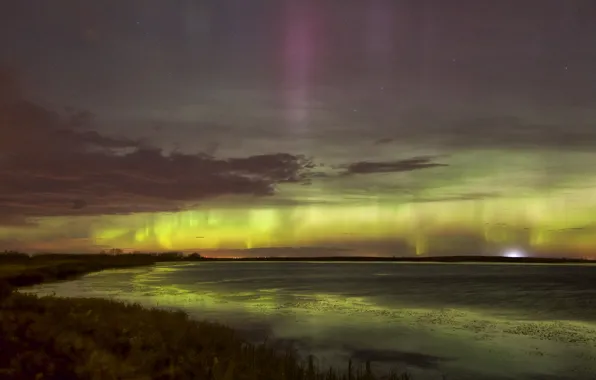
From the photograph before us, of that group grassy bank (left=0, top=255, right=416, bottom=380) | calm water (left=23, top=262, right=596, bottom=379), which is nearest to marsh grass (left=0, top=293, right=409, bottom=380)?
grassy bank (left=0, top=255, right=416, bottom=380)

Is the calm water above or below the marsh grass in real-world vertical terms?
below

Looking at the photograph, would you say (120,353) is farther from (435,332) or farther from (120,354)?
(435,332)

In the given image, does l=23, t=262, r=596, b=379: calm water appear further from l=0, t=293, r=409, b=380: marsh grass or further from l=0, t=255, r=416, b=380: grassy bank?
l=0, t=293, r=409, b=380: marsh grass

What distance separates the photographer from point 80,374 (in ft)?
45.7

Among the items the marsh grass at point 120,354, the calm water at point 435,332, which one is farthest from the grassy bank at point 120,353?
the calm water at point 435,332

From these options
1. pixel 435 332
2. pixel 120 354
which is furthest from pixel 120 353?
pixel 435 332

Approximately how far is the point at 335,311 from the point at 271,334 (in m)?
16.2

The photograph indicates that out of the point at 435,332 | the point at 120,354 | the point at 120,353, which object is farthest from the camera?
the point at 435,332

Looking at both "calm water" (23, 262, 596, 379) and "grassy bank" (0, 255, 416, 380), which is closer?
"grassy bank" (0, 255, 416, 380)

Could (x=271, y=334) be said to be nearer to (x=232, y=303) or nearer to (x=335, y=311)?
(x=335, y=311)

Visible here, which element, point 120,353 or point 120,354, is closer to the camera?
point 120,354

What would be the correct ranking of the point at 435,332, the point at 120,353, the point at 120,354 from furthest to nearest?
the point at 435,332 → the point at 120,353 → the point at 120,354

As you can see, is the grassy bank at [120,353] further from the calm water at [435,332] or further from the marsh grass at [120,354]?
the calm water at [435,332]

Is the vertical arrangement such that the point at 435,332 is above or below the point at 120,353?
below
